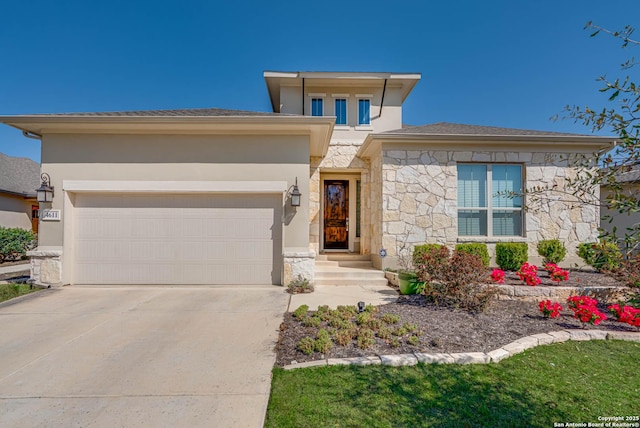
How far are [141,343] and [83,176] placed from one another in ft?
16.9

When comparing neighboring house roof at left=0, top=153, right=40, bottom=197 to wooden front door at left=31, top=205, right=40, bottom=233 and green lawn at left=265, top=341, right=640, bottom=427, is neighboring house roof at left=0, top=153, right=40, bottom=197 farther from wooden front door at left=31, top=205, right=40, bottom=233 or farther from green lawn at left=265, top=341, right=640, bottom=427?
green lawn at left=265, top=341, right=640, bottom=427

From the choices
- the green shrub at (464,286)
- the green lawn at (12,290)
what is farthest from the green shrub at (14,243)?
the green shrub at (464,286)

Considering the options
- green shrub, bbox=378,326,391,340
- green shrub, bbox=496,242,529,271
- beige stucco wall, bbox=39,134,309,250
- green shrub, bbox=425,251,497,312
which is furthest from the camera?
green shrub, bbox=496,242,529,271

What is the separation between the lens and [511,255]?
7797 millimetres

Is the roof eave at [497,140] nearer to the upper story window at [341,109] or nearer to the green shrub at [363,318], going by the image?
the upper story window at [341,109]

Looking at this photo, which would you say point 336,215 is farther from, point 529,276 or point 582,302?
point 582,302

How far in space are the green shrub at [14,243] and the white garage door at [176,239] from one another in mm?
7232

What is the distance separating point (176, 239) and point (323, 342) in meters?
5.02

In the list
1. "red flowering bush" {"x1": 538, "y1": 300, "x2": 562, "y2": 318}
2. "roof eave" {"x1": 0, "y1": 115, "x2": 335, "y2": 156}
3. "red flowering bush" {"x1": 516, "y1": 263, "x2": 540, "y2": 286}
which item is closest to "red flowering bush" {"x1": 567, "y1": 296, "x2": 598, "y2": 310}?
"red flowering bush" {"x1": 538, "y1": 300, "x2": 562, "y2": 318}

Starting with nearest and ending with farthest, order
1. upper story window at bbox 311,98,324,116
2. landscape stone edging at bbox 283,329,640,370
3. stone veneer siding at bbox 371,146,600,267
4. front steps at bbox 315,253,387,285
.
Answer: landscape stone edging at bbox 283,329,640,370, front steps at bbox 315,253,387,285, stone veneer siding at bbox 371,146,600,267, upper story window at bbox 311,98,324,116

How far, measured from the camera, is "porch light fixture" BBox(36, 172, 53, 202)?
22.5 feet

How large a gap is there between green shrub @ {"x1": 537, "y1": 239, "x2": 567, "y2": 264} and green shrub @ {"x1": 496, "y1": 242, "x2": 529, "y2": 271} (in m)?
0.43

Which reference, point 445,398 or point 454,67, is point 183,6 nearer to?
point 454,67

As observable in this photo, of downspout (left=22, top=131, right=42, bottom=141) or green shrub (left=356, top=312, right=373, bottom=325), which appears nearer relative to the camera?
green shrub (left=356, top=312, right=373, bottom=325)
